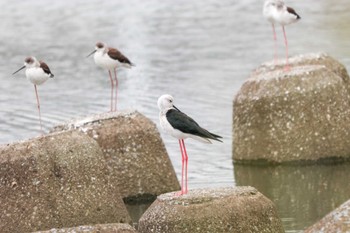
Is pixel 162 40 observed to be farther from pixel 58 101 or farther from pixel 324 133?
pixel 324 133

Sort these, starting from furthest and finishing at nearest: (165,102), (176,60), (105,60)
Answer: (176,60) → (105,60) → (165,102)

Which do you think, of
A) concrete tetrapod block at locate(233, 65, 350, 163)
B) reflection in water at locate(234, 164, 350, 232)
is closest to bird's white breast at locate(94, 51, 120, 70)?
concrete tetrapod block at locate(233, 65, 350, 163)

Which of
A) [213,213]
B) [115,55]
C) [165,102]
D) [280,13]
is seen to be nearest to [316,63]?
[280,13]

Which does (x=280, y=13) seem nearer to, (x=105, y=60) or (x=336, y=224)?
(x=105, y=60)

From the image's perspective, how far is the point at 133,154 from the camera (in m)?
14.1

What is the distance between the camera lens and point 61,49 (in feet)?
92.1

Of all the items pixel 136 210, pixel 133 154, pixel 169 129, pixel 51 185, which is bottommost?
pixel 136 210

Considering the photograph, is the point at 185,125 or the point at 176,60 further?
the point at 176,60

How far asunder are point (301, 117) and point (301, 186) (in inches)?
43.6

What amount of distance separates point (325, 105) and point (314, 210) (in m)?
2.35

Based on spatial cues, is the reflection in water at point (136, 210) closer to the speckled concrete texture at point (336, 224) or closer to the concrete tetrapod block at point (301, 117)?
the concrete tetrapod block at point (301, 117)

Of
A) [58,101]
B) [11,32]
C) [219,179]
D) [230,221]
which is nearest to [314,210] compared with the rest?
[219,179]

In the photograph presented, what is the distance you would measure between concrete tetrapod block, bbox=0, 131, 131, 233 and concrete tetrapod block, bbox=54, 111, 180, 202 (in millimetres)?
1888

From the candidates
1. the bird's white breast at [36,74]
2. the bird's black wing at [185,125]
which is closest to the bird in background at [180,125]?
the bird's black wing at [185,125]
